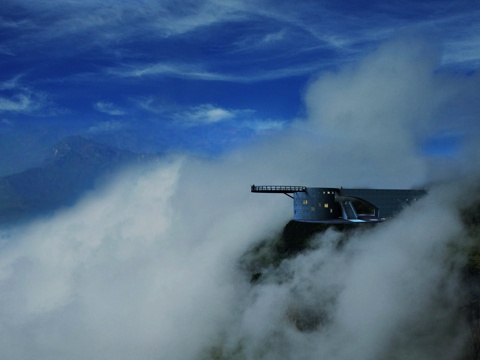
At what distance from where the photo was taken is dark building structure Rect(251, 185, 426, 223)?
135m

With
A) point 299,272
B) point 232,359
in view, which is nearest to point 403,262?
point 299,272

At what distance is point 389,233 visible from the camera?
125m

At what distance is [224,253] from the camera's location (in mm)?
182875

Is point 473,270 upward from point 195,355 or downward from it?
→ upward

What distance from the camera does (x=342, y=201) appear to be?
138 meters

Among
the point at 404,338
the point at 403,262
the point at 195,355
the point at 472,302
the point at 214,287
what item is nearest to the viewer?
the point at 472,302

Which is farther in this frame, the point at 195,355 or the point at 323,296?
the point at 195,355

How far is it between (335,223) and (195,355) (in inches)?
2561

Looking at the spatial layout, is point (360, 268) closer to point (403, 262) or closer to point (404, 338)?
point (403, 262)

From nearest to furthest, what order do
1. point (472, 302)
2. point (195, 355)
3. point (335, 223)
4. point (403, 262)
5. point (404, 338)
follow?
1. point (472, 302)
2. point (404, 338)
3. point (403, 262)
4. point (335, 223)
5. point (195, 355)

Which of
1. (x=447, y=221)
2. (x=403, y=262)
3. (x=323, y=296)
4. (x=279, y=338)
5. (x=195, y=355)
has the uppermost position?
(x=447, y=221)

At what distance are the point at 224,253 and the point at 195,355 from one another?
41.6m

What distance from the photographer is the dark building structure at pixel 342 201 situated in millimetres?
134875

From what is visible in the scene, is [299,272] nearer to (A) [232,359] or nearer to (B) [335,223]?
(B) [335,223]
